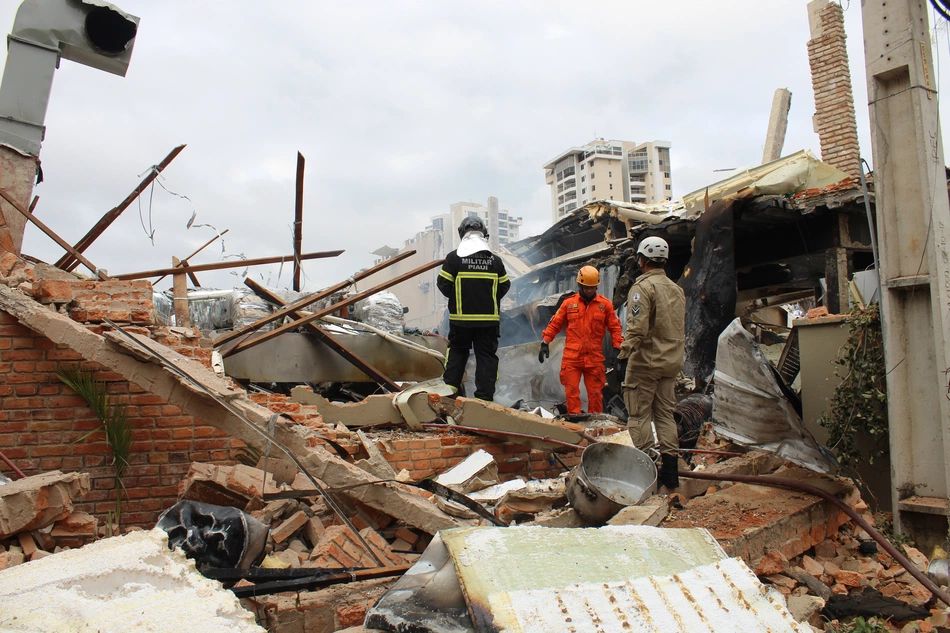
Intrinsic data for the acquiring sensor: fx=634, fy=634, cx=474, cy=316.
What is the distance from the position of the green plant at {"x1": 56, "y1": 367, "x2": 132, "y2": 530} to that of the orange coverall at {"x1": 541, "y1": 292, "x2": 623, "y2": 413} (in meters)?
4.07

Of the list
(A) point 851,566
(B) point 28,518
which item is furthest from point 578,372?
(B) point 28,518

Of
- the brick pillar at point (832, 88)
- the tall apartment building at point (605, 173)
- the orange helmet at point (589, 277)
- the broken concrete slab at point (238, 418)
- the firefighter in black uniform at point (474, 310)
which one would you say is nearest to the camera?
the broken concrete slab at point (238, 418)

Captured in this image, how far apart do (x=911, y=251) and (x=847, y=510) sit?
1.75m

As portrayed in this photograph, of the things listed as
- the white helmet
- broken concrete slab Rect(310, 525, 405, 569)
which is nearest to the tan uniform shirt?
the white helmet

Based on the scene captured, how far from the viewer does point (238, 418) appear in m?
3.31

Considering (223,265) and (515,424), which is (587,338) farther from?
(223,265)

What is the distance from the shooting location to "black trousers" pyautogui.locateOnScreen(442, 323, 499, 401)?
6.07 m

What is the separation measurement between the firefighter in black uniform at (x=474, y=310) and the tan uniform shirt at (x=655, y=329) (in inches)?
67.9

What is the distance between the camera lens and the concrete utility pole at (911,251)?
395 centimetres

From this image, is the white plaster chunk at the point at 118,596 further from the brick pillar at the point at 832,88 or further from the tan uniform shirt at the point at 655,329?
the brick pillar at the point at 832,88

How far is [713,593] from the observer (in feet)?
7.34

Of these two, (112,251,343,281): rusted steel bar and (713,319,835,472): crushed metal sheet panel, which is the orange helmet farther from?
(112,251,343,281): rusted steel bar

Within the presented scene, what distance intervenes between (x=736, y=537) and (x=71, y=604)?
2.98 m

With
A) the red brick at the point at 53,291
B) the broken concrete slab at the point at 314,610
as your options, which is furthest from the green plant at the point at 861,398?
the red brick at the point at 53,291
